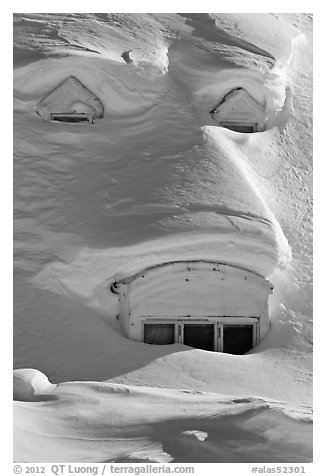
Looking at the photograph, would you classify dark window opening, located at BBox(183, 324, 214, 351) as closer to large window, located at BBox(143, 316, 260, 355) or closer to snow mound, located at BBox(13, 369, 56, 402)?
large window, located at BBox(143, 316, 260, 355)

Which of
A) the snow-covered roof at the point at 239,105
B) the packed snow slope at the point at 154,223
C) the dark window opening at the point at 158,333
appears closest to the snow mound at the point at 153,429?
the packed snow slope at the point at 154,223

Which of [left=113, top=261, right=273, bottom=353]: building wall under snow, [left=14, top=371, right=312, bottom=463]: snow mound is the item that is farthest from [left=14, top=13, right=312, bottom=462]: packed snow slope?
[left=113, top=261, right=273, bottom=353]: building wall under snow

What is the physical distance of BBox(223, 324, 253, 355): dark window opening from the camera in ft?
34.7

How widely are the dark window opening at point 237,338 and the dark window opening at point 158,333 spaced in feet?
1.51

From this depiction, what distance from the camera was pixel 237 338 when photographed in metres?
10.6

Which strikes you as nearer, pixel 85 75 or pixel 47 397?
pixel 47 397

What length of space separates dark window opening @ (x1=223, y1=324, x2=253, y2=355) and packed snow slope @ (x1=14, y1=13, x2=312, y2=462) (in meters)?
0.13

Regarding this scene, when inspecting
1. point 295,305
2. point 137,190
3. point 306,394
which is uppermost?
point 137,190

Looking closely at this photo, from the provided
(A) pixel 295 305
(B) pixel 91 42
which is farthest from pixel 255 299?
(B) pixel 91 42

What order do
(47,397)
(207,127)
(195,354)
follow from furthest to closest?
(207,127) → (195,354) → (47,397)

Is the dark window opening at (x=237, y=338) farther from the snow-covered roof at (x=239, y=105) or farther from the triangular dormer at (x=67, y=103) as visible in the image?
the triangular dormer at (x=67, y=103)

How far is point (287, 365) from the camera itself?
10367 millimetres

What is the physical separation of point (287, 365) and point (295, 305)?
66 cm

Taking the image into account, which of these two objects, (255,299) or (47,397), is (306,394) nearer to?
(255,299)
